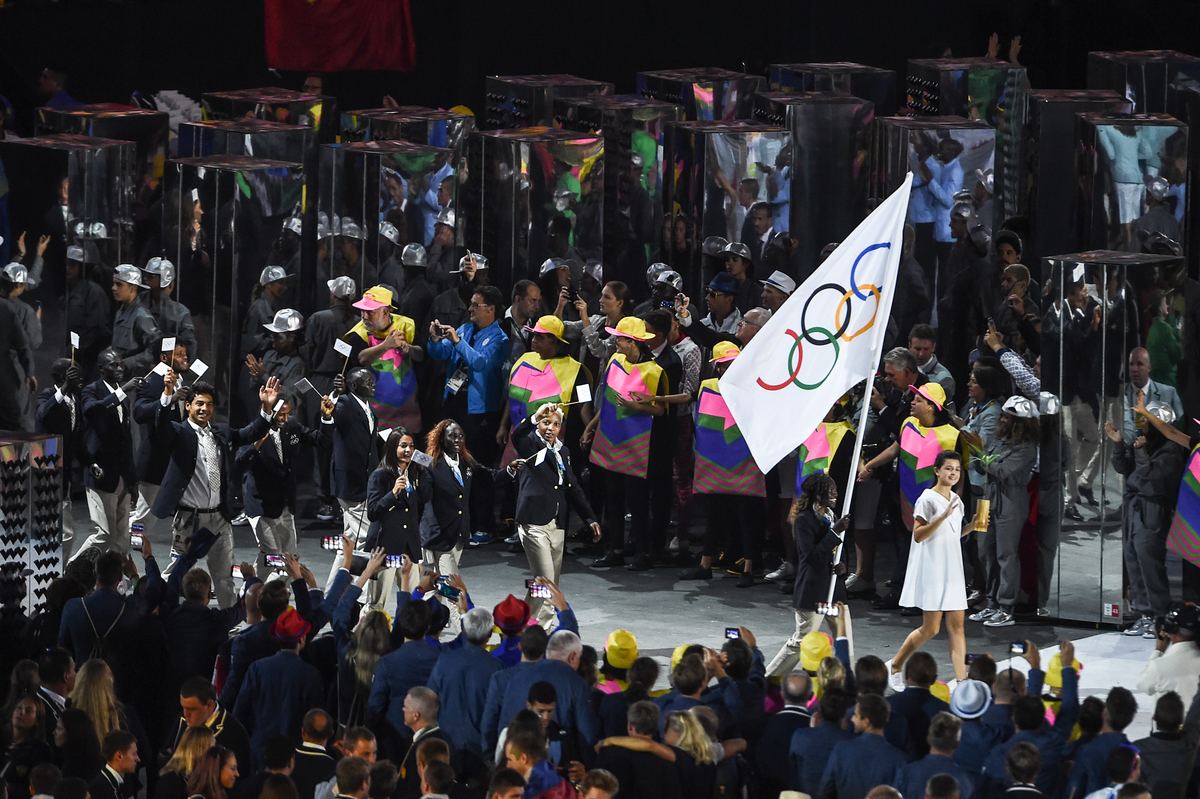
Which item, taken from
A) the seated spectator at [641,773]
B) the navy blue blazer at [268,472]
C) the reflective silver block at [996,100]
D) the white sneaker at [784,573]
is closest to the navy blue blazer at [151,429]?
the navy blue blazer at [268,472]

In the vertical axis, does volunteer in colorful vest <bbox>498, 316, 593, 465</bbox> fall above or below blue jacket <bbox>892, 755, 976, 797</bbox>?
above

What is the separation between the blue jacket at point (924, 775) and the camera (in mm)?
9836

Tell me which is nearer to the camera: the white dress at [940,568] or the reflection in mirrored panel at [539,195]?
the white dress at [940,568]

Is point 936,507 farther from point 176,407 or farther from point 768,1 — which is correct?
point 768,1

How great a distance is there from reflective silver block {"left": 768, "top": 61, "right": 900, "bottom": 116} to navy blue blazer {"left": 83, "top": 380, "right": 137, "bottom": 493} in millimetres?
8618

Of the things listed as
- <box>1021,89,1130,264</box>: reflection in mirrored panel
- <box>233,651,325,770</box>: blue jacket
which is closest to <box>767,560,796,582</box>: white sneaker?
<box>1021,89,1130,264</box>: reflection in mirrored panel

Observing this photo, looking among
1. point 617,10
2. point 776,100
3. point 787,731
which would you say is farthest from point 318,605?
point 617,10

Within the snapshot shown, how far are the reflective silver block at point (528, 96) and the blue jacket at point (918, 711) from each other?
431 inches

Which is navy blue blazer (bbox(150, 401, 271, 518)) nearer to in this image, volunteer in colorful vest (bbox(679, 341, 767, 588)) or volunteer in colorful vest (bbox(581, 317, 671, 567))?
volunteer in colorful vest (bbox(581, 317, 671, 567))

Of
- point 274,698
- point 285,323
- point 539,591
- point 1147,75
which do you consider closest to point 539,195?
point 285,323

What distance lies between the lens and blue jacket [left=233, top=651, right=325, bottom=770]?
11.1 metres

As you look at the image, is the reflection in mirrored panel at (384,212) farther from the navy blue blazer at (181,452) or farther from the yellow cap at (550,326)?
the navy blue blazer at (181,452)

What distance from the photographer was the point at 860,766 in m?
10.0

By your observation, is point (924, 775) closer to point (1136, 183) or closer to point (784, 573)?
point (784, 573)
